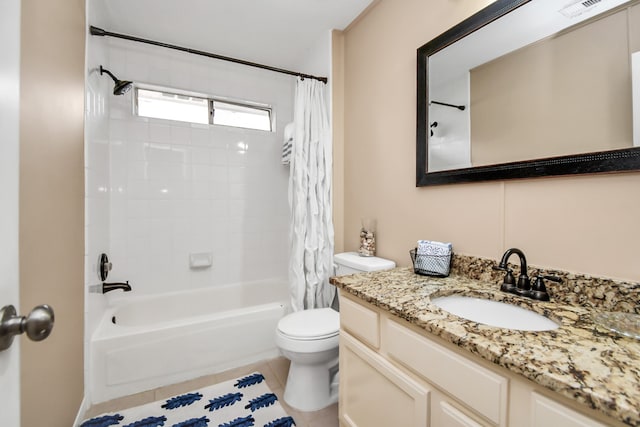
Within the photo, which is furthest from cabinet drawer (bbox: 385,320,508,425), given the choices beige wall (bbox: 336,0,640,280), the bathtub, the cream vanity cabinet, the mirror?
the bathtub

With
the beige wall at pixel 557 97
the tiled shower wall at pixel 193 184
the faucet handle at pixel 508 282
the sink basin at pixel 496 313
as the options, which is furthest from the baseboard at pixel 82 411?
the beige wall at pixel 557 97

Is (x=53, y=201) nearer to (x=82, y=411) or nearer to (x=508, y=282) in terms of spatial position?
(x=82, y=411)

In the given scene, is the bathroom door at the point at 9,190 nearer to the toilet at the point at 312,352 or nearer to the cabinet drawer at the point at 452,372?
the cabinet drawer at the point at 452,372

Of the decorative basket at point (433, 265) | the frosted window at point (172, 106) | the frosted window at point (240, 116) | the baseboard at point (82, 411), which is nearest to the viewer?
the decorative basket at point (433, 265)

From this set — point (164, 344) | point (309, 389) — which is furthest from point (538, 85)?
point (164, 344)

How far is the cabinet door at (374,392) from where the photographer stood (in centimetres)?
90

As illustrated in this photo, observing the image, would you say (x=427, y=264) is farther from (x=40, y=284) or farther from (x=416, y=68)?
(x=40, y=284)

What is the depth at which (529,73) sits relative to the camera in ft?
3.62

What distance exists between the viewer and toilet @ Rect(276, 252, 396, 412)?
60.7 inches

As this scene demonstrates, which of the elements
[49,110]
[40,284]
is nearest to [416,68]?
[49,110]

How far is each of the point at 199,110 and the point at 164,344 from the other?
1.94 m

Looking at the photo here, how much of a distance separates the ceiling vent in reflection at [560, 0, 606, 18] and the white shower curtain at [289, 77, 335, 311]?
56.0 inches

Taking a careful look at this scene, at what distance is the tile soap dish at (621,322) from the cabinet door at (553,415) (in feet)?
1.04

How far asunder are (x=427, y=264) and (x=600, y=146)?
0.74m
